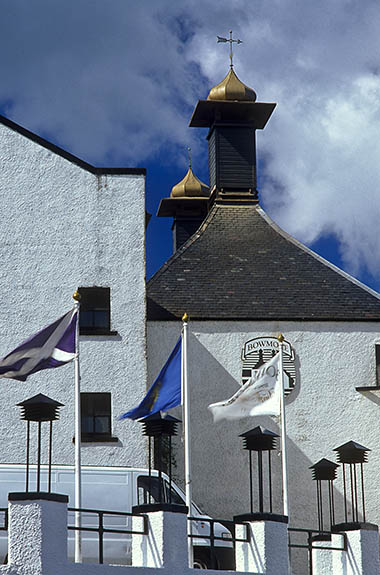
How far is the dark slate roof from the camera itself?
3266 centimetres

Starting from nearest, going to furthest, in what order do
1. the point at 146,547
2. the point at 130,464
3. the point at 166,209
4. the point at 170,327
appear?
1. the point at 146,547
2. the point at 130,464
3. the point at 170,327
4. the point at 166,209

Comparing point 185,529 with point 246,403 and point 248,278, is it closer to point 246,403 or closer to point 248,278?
point 246,403

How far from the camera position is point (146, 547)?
18.3 metres

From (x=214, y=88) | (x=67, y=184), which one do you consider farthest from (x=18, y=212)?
(x=214, y=88)

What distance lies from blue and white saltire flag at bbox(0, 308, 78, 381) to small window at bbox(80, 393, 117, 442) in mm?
8296

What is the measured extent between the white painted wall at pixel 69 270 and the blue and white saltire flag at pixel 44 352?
785 cm

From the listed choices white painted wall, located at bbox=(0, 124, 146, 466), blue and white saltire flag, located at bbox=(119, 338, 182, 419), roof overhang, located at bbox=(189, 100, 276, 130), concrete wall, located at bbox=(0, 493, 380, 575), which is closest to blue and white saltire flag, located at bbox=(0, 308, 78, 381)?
blue and white saltire flag, located at bbox=(119, 338, 182, 419)

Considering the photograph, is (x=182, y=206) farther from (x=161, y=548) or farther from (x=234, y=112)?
(x=161, y=548)

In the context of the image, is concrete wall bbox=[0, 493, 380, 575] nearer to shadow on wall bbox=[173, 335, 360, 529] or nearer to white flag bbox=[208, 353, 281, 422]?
white flag bbox=[208, 353, 281, 422]

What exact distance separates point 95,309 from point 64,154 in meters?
4.25

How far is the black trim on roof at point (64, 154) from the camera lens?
31.3 m

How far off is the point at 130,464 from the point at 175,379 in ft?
24.1

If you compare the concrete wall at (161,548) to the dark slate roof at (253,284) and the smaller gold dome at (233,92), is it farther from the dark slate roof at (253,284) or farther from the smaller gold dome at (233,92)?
the smaller gold dome at (233,92)

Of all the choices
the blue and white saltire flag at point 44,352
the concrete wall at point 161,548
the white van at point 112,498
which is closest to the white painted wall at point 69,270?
the white van at point 112,498
